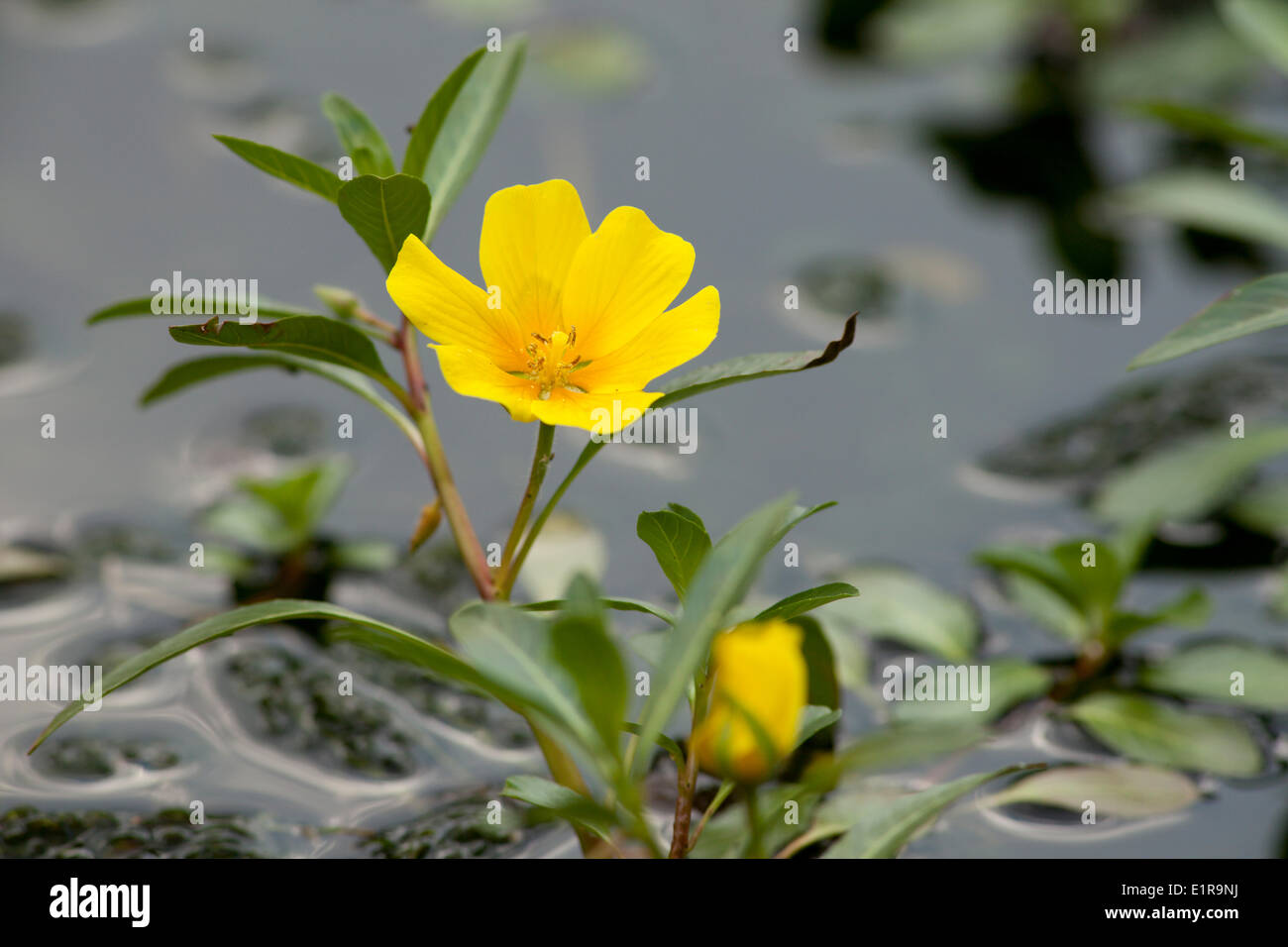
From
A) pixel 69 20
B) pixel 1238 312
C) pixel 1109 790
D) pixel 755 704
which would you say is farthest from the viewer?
pixel 69 20

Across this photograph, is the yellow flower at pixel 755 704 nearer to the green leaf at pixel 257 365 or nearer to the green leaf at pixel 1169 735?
the green leaf at pixel 257 365

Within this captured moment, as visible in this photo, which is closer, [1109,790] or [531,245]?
[531,245]

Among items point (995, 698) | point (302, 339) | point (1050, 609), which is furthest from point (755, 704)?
point (1050, 609)

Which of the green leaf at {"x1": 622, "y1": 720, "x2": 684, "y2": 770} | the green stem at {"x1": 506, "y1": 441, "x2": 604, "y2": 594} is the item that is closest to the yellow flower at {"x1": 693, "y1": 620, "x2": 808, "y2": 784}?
the green leaf at {"x1": 622, "y1": 720, "x2": 684, "y2": 770}

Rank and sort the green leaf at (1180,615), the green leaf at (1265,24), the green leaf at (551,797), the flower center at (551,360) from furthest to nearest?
the green leaf at (1265,24) → the green leaf at (1180,615) → the flower center at (551,360) → the green leaf at (551,797)

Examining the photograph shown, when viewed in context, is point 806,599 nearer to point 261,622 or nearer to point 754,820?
point 754,820

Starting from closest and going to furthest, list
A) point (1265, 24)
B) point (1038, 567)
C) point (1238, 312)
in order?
point (1238, 312) → point (1038, 567) → point (1265, 24)

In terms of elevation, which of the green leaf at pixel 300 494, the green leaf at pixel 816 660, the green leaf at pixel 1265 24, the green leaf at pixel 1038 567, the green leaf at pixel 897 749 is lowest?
the green leaf at pixel 897 749

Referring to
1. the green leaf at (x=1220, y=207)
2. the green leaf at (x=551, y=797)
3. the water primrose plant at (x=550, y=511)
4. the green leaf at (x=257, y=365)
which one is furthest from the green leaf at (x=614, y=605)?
the green leaf at (x=1220, y=207)
